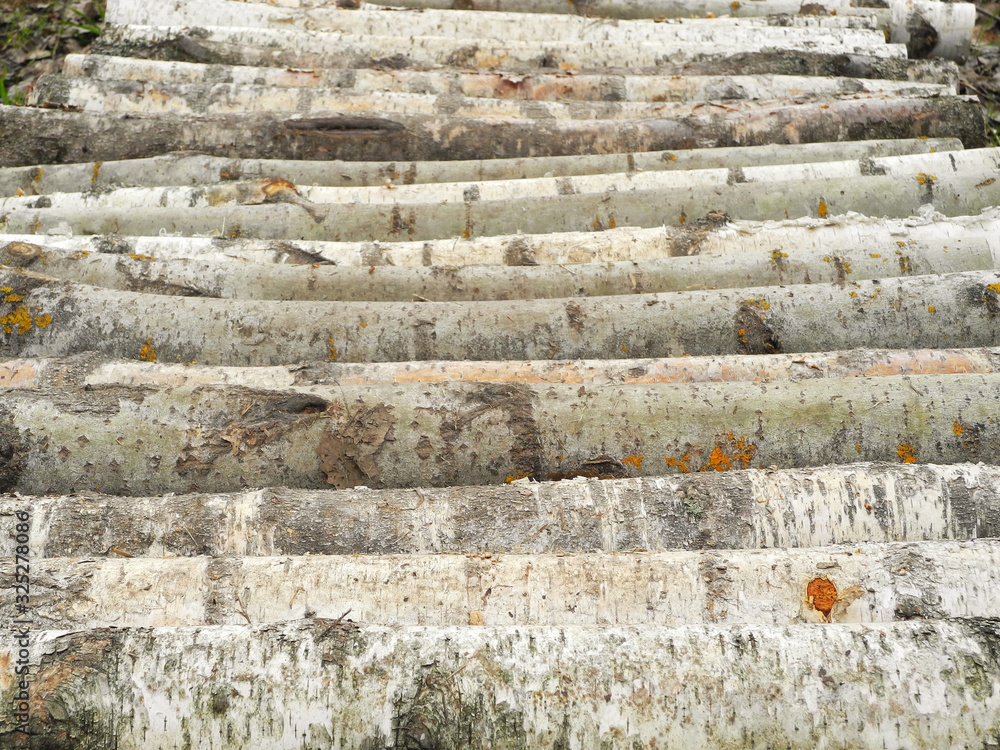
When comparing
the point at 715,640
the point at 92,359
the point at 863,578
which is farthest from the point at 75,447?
the point at 863,578

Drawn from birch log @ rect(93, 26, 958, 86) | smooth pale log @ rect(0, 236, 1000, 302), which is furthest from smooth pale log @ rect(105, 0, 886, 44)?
smooth pale log @ rect(0, 236, 1000, 302)

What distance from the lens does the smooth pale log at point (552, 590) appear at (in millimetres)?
2391

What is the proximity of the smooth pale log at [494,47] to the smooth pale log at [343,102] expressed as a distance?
1.85ft

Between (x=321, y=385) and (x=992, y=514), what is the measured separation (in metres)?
2.30

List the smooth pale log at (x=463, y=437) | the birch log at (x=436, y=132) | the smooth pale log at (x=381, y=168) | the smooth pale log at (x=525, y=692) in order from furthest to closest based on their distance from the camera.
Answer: the birch log at (x=436, y=132) → the smooth pale log at (x=381, y=168) → the smooth pale log at (x=463, y=437) → the smooth pale log at (x=525, y=692)

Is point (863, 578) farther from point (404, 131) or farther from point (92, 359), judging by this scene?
point (404, 131)

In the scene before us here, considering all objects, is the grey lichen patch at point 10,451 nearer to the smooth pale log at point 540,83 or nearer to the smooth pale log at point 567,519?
the smooth pale log at point 567,519

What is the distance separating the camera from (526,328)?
3504 mm

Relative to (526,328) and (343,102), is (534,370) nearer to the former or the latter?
(526,328)

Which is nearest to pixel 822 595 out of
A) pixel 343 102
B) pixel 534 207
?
pixel 534 207

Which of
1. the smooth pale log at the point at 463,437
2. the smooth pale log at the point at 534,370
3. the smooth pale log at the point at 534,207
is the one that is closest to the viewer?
the smooth pale log at the point at 463,437

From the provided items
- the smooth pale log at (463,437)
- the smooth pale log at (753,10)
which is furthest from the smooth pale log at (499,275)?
the smooth pale log at (753,10)

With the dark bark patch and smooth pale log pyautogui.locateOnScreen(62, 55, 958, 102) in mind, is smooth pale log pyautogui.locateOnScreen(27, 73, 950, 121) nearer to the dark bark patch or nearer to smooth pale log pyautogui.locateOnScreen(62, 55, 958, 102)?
smooth pale log pyautogui.locateOnScreen(62, 55, 958, 102)

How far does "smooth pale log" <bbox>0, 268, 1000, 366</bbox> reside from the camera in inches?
138
